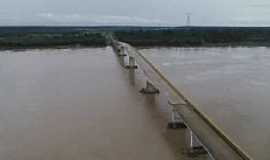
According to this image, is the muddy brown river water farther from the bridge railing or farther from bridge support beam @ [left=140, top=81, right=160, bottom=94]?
the bridge railing

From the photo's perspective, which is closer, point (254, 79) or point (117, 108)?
point (117, 108)

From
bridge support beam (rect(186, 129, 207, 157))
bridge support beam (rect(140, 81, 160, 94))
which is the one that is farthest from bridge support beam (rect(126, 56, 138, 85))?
bridge support beam (rect(186, 129, 207, 157))

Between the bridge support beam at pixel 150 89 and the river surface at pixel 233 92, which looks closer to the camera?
the river surface at pixel 233 92

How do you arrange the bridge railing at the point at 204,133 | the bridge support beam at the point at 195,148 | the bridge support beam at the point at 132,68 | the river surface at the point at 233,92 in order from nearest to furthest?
1. the bridge railing at the point at 204,133
2. the bridge support beam at the point at 195,148
3. the river surface at the point at 233,92
4. the bridge support beam at the point at 132,68

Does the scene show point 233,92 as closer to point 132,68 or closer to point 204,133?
point 132,68

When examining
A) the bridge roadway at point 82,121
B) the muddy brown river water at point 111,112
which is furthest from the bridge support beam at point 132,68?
the bridge roadway at point 82,121

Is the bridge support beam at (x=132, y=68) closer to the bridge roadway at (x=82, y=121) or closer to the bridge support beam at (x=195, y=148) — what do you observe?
the bridge roadway at (x=82, y=121)

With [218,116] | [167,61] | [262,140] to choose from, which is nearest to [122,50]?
[167,61]

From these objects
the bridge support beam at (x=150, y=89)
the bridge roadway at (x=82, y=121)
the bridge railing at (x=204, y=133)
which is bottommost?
the bridge roadway at (x=82, y=121)

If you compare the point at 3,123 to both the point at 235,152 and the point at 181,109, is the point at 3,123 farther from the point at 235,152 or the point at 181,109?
the point at 235,152
